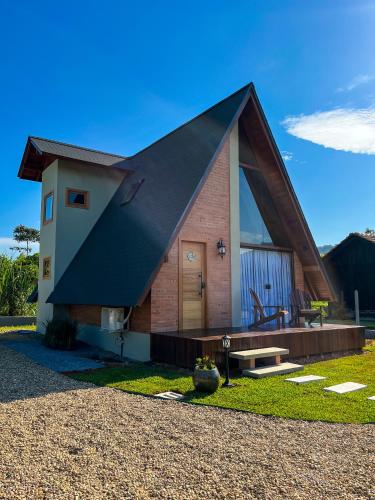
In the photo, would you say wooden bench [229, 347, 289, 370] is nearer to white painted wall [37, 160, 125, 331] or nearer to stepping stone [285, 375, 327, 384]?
stepping stone [285, 375, 327, 384]

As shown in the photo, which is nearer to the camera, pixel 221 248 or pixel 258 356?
pixel 258 356

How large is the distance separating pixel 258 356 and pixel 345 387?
1826 mm

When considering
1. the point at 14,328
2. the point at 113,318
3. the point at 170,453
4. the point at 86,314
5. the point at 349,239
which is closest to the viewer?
the point at 170,453

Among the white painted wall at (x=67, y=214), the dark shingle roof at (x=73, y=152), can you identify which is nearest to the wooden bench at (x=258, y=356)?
the white painted wall at (x=67, y=214)

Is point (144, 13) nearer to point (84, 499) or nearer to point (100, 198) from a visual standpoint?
→ point (100, 198)

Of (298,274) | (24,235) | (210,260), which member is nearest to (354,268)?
(298,274)

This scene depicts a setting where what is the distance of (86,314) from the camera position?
1230 centimetres

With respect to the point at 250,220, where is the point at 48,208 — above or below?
above

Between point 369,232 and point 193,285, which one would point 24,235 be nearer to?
point 369,232

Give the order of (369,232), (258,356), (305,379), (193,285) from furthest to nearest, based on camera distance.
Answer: (369,232), (193,285), (258,356), (305,379)

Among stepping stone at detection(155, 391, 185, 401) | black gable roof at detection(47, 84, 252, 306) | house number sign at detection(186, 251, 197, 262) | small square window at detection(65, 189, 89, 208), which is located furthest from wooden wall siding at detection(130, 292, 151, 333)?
small square window at detection(65, 189, 89, 208)

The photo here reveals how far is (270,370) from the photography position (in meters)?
7.82

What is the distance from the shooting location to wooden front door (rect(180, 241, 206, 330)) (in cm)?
1000

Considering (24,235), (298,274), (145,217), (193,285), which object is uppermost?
(24,235)
